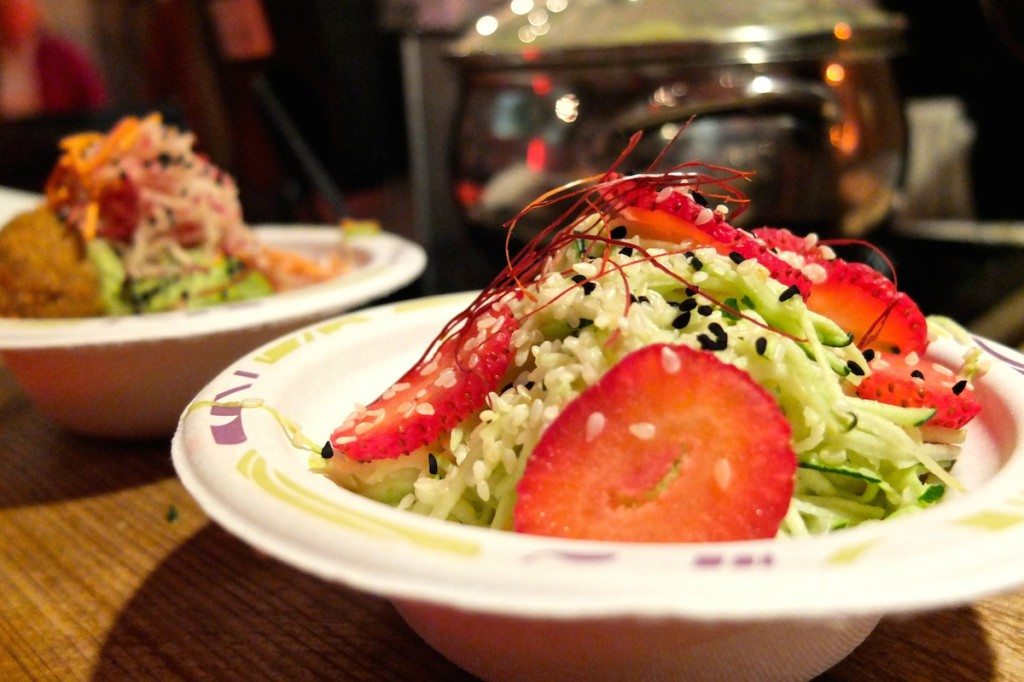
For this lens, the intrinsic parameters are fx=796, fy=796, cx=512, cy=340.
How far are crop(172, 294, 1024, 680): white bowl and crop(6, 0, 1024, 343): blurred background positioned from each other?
4.32ft

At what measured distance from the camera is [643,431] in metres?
0.81

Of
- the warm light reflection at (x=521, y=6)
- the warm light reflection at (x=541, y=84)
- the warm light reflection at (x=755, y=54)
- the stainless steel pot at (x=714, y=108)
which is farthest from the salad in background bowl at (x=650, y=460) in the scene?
the warm light reflection at (x=521, y=6)

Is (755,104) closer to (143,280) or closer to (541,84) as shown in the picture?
(541,84)

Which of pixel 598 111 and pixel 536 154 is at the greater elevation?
pixel 598 111

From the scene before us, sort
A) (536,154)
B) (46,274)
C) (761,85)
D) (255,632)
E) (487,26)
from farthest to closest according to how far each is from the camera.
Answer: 1. (487,26)
2. (536,154)
3. (761,85)
4. (46,274)
5. (255,632)

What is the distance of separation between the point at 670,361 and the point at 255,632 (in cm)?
69

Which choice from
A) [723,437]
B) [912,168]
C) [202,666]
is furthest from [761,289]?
[912,168]

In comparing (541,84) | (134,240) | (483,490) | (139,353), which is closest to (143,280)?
(134,240)

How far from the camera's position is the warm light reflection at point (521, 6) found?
112 inches

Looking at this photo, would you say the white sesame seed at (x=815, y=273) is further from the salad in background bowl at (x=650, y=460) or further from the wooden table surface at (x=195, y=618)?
the wooden table surface at (x=195, y=618)

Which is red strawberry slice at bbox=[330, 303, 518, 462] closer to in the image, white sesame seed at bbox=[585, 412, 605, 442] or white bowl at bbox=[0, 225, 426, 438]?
white sesame seed at bbox=[585, 412, 605, 442]

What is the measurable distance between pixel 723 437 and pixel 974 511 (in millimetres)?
228

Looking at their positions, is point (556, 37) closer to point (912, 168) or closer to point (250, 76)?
point (912, 168)

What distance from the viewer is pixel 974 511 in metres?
0.71
